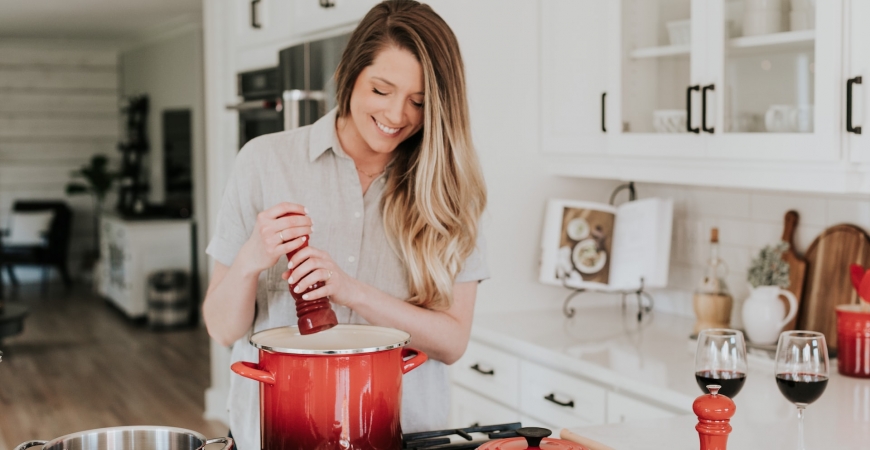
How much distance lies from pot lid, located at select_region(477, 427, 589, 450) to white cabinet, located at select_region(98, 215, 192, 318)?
6.78m

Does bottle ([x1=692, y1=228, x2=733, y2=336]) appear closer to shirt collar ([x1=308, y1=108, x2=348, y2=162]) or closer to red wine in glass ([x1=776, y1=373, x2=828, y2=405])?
red wine in glass ([x1=776, y1=373, x2=828, y2=405])

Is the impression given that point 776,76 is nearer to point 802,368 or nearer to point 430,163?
point 802,368

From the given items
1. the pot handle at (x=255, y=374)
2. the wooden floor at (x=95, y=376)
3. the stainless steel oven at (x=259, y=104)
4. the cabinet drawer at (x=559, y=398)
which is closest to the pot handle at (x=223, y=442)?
the pot handle at (x=255, y=374)

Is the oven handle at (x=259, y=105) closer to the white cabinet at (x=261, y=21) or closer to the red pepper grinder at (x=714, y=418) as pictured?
the white cabinet at (x=261, y=21)

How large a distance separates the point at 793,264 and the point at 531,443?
1650 mm

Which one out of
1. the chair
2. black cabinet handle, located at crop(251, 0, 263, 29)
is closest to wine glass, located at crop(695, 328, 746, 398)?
black cabinet handle, located at crop(251, 0, 263, 29)

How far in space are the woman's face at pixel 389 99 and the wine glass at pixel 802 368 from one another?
716mm

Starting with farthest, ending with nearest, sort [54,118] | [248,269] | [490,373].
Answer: [54,118]
[490,373]
[248,269]

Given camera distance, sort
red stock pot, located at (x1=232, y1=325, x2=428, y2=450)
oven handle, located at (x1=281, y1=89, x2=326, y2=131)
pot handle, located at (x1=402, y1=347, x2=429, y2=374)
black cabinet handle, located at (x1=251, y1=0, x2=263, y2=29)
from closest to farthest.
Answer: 1. red stock pot, located at (x1=232, y1=325, x2=428, y2=450)
2. pot handle, located at (x1=402, y1=347, x2=429, y2=374)
3. oven handle, located at (x1=281, y1=89, x2=326, y2=131)
4. black cabinet handle, located at (x1=251, y1=0, x2=263, y2=29)

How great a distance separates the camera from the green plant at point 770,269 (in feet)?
7.72

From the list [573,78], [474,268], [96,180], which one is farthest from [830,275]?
[96,180]

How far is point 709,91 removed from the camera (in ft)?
7.54

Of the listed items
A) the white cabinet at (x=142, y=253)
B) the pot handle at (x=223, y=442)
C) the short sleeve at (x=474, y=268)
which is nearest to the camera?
the pot handle at (x=223, y=442)

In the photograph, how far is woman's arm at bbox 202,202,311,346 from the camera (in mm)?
1179
